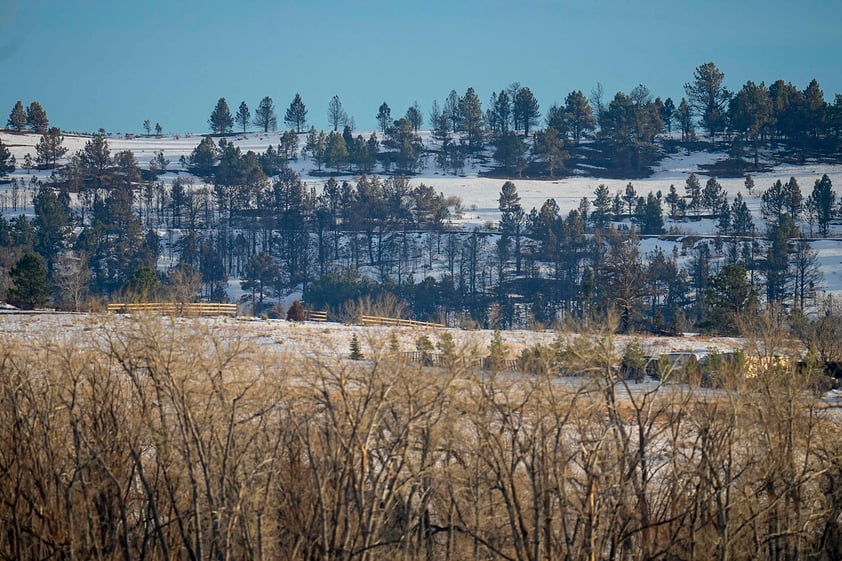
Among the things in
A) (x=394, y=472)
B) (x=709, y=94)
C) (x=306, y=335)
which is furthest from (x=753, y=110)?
(x=394, y=472)

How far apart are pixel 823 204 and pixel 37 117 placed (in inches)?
4482

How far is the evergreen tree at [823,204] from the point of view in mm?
113000

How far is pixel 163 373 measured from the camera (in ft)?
98.0

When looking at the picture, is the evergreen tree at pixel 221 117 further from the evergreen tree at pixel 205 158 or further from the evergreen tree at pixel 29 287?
the evergreen tree at pixel 29 287

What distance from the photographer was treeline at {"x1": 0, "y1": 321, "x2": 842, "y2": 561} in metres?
28.0

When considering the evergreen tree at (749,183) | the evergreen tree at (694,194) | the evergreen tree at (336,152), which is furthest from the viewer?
the evergreen tree at (336,152)

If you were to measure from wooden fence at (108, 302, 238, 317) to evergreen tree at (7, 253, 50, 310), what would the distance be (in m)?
4.67

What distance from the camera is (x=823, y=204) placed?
113 m

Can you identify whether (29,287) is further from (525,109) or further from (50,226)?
(525,109)

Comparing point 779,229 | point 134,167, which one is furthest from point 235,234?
point 779,229

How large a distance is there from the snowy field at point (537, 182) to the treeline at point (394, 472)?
78.6 meters

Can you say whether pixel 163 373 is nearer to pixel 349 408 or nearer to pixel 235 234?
pixel 349 408

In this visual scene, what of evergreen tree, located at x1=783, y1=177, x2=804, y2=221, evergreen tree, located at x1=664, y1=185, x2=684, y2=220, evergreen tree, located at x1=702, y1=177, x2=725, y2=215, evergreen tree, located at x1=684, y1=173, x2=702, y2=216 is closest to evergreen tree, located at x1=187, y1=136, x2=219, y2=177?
evergreen tree, located at x1=664, y1=185, x2=684, y2=220

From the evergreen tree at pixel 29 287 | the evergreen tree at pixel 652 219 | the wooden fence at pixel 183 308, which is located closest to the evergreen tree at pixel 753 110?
the evergreen tree at pixel 652 219
